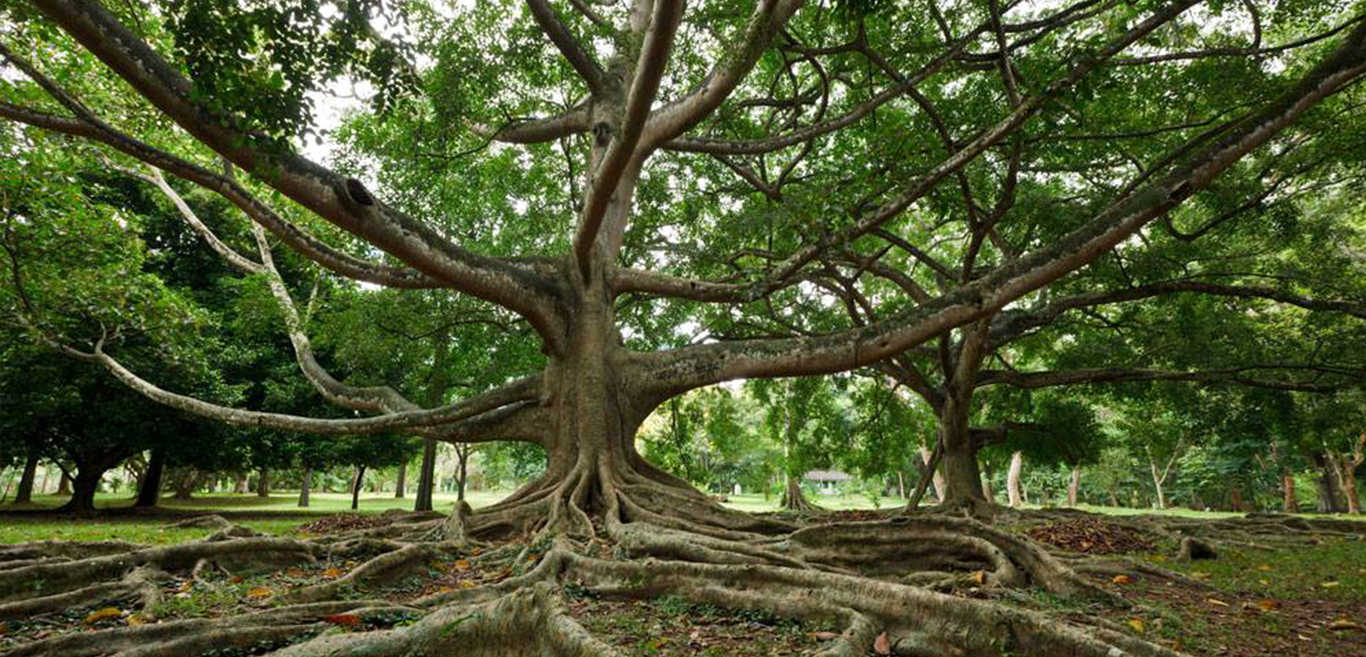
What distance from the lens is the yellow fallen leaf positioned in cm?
357

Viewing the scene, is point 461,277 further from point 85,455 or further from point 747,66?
point 85,455

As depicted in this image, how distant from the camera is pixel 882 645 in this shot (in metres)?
3.05

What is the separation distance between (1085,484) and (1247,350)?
32425 mm

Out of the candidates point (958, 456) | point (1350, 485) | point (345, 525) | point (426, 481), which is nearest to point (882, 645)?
point (345, 525)

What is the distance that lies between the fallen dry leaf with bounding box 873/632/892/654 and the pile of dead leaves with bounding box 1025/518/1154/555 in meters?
4.88

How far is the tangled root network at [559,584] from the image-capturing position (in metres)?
2.86

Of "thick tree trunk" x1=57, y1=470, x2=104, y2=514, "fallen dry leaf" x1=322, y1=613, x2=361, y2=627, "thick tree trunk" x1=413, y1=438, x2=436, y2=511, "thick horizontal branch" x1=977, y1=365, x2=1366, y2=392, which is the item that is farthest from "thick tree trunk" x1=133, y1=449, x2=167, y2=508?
"thick horizontal branch" x1=977, y1=365, x2=1366, y2=392

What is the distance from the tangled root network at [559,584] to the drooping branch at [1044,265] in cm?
174

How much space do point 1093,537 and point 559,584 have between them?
6734mm

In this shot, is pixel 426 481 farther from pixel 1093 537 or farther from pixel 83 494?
pixel 1093 537

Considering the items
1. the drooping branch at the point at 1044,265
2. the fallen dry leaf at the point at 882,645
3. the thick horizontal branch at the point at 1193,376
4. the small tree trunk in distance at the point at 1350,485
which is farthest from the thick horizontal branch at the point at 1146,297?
the small tree trunk in distance at the point at 1350,485

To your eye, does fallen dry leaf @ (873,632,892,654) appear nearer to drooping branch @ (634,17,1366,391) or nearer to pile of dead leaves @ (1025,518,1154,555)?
drooping branch @ (634,17,1366,391)

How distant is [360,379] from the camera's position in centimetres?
1583

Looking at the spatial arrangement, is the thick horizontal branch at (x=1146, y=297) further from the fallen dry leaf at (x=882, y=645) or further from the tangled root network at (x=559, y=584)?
the fallen dry leaf at (x=882, y=645)
